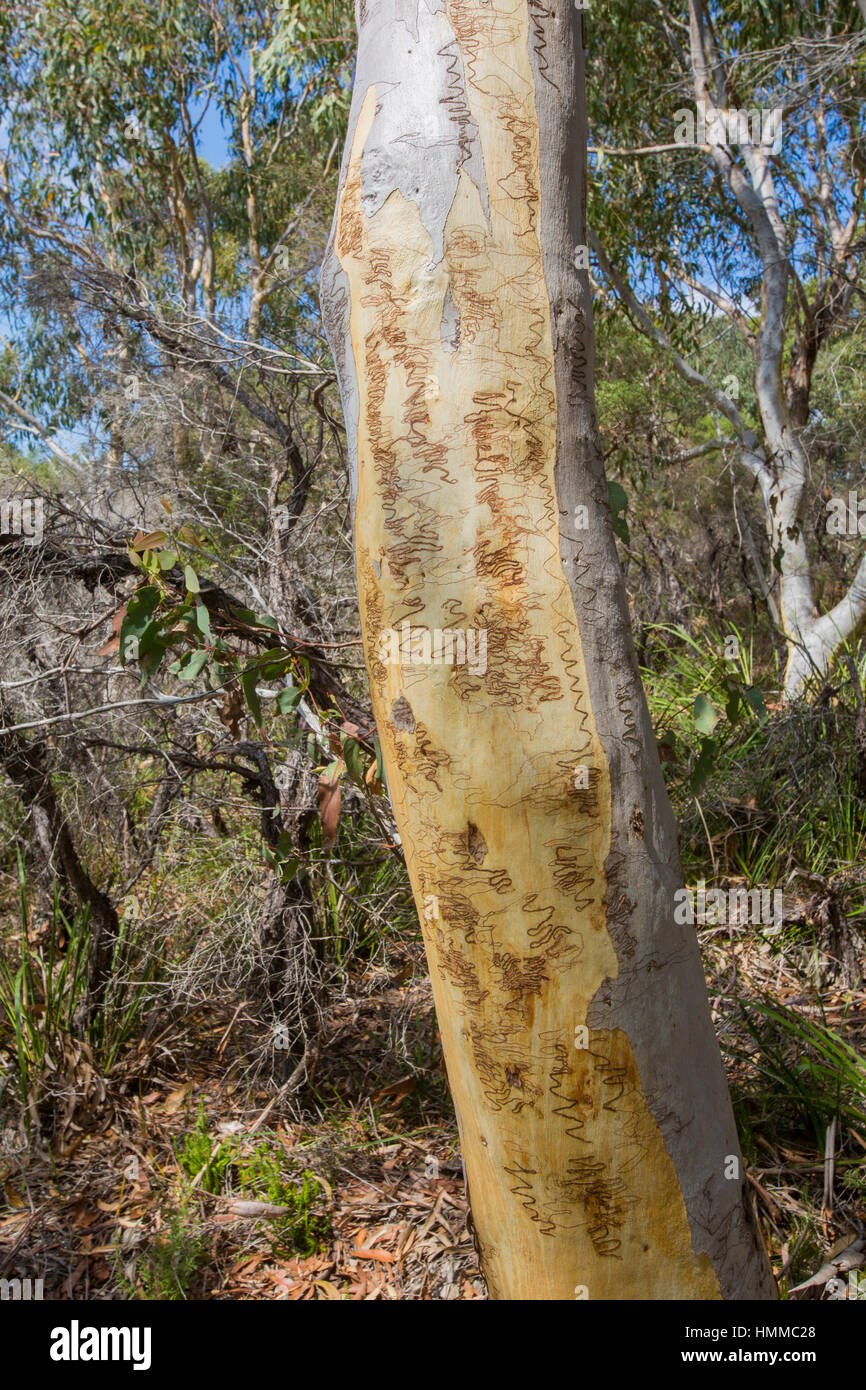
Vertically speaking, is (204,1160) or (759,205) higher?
(759,205)

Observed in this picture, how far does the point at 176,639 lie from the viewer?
2283 millimetres

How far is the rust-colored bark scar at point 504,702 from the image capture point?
1252 millimetres

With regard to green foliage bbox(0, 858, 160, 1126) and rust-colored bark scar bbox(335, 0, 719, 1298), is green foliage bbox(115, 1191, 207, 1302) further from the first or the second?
rust-colored bark scar bbox(335, 0, 719, 1298)

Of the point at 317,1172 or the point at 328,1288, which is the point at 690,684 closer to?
the point at 317,1172

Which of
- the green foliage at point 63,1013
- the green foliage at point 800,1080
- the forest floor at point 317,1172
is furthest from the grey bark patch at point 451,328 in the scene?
the green foliage at point 63,1013

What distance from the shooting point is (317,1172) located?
2.63m

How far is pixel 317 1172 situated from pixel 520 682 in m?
1.96

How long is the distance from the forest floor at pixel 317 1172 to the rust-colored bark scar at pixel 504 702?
96 centimetres

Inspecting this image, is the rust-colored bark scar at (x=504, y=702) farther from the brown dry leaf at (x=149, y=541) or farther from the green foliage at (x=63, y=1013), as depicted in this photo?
the green foliage at (x=63, y=1013)

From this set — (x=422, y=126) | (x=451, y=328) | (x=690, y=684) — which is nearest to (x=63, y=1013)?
(x=451, y=328)

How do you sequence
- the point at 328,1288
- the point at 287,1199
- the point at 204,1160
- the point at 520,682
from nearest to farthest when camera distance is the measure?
1. the point at 520,682
2. the point at 328,1288
3. the point at 287,1199
4. the point at 204,1160

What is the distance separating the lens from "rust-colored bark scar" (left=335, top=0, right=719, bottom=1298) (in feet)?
4.11

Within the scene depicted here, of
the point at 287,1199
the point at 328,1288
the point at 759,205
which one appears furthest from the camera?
the point at 759,205

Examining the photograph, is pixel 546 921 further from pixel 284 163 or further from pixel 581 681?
pixel 284 163
